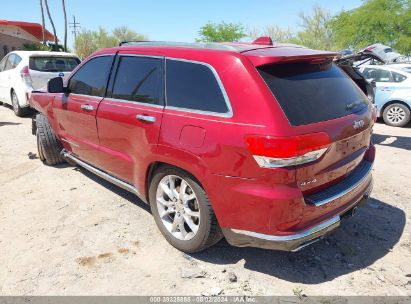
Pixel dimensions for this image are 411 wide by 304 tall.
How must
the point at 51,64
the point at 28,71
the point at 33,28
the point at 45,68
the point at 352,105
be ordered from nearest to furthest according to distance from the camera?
the point at 352,105 → the point at 28,71 → the point at 45,68 → the point at 51,64 → the point at 33,28

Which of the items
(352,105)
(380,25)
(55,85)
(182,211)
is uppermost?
(380,25)

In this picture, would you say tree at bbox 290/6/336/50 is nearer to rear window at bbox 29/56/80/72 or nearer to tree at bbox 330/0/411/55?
tree at bbox 330/0/411/55

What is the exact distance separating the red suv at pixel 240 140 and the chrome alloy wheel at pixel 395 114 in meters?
6.86

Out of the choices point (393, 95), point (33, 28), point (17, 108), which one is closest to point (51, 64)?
point (17, 108)

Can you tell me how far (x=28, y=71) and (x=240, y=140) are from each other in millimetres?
7722

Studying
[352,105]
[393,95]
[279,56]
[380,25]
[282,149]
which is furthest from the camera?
[380,25]

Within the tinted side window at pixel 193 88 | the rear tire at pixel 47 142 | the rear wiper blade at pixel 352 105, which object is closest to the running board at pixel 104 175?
the rear tire at pixel 47 142

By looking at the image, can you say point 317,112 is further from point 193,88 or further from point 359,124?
point 193,88

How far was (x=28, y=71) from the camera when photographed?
866 centimetres

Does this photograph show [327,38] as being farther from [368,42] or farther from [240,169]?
[240,169]

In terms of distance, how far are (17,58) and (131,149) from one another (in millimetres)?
7193

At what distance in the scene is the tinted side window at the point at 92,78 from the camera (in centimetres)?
402

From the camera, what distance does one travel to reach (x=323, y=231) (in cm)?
275

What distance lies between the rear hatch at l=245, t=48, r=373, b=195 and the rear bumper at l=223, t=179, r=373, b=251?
11.2 inches
